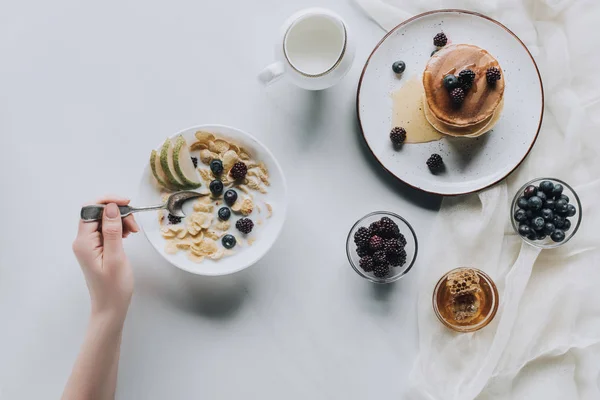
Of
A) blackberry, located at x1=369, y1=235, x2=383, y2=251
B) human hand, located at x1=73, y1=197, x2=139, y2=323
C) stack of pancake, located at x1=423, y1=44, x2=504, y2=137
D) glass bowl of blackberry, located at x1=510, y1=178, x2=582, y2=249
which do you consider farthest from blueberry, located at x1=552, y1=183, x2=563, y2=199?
human hand, located at x1=73, y1=197, x2=139, y2=323

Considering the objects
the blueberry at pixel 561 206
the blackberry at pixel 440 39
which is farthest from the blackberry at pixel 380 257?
the blackberry at pixel 440 39

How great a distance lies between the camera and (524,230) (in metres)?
1.78

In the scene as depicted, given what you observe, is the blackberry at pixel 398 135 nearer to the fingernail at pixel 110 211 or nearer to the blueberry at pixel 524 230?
the blueberry at pixel 524 230

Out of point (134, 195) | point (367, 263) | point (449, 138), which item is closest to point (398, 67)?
Answer: point (449, 138)

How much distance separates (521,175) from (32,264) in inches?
57.1

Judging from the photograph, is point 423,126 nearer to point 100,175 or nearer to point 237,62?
point 237,62

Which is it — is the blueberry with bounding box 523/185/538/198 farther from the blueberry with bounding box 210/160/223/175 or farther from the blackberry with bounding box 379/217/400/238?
the blueberry with bounding box 210/160/223/175

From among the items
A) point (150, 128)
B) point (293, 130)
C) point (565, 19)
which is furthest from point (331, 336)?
point (565, 19)

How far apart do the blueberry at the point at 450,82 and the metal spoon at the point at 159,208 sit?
728 mm

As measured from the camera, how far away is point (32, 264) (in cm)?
A: 189

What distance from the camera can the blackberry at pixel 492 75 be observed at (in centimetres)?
174

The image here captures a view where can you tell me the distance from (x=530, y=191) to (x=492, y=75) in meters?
0.34

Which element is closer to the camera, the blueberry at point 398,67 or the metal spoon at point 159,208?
the metal spoon at point 159,208

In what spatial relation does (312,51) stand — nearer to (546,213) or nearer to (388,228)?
(388,228)
